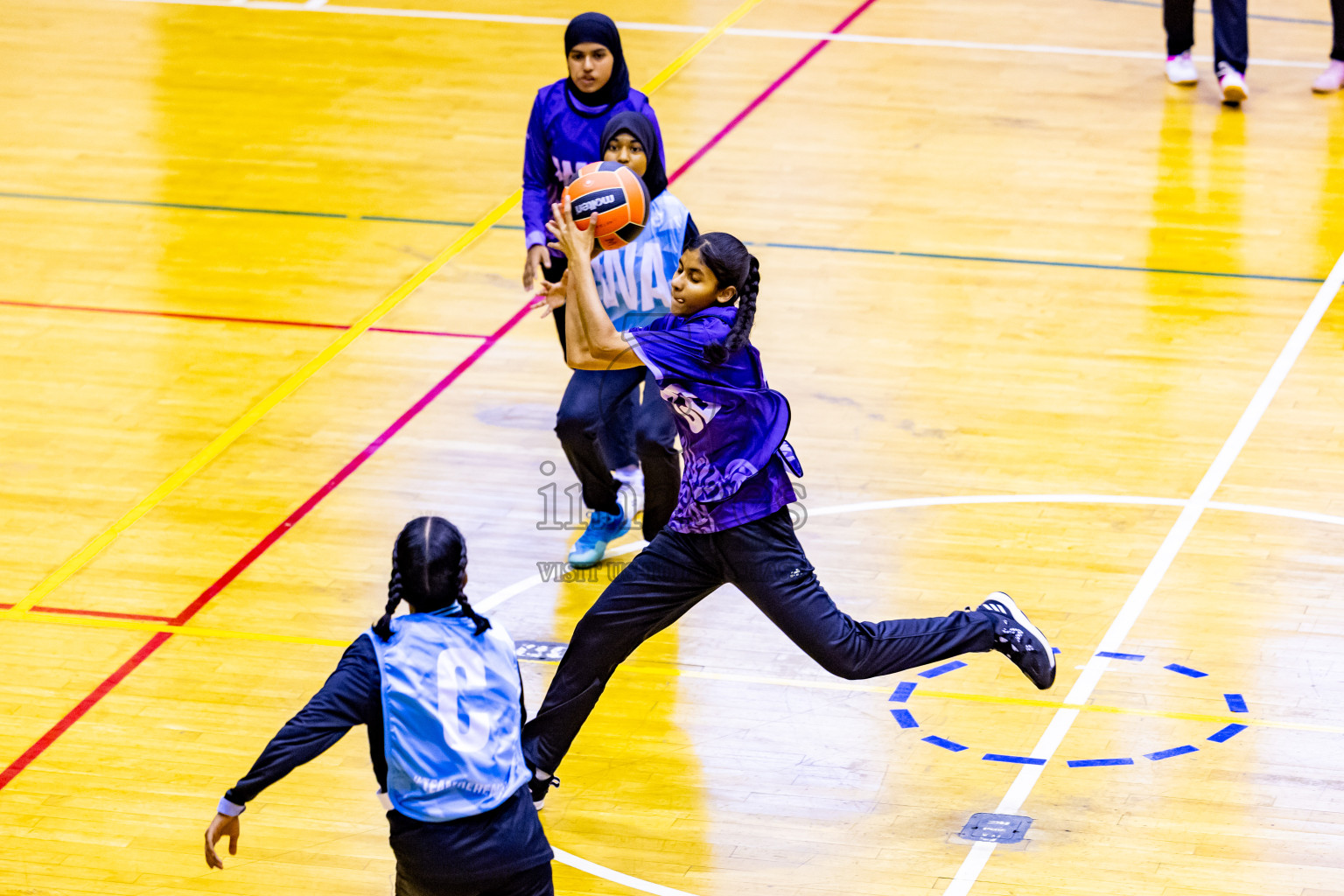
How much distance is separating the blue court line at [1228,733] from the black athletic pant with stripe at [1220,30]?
8264mm

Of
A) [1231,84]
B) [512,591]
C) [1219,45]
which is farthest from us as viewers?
[1219,45]

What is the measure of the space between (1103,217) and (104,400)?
19.9ft

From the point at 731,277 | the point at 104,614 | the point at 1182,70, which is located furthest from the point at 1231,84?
the point at 104,614

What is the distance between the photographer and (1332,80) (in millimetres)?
13891

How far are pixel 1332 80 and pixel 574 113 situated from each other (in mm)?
8223

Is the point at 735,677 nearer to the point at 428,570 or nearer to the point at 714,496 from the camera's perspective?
the point at 714,496

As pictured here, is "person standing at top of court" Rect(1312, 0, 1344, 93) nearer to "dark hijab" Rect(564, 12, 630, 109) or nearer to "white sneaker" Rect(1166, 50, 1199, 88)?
"white sneaker" Rect(1166, 50, 1199, 88)

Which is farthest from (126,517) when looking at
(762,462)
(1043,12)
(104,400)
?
(1043,12)

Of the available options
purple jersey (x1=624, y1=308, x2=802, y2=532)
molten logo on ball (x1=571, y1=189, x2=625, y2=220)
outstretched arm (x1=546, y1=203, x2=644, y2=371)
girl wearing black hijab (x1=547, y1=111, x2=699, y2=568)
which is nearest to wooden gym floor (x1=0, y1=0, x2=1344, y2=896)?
girl wearing black hijab (x1=547, y1=111, x2=699, y2=568)

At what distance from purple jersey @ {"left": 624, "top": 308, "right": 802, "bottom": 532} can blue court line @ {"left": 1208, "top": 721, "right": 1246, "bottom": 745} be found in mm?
1855

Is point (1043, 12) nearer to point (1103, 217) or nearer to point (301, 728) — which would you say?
point (1103, 217)

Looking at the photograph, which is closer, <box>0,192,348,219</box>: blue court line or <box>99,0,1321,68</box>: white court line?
<box>0,192,348,219</box>: blue court line

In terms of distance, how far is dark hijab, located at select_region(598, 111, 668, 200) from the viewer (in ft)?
23.0

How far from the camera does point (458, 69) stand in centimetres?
1484
